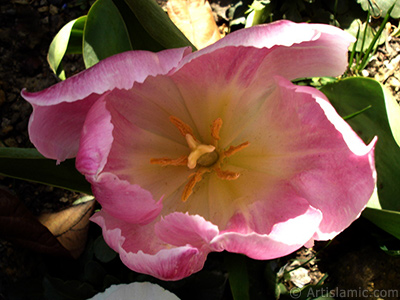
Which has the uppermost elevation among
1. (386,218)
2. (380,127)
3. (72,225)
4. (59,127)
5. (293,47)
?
(293,47)

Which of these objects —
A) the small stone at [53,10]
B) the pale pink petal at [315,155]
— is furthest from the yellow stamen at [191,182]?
the small stone at [53,10]

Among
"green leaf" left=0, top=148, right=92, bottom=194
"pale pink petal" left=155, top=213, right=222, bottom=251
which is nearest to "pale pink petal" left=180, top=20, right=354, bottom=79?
"pale pink petal" left=155, top=213, right=222, bottom=251

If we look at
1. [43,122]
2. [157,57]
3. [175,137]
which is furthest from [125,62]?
[175,137]

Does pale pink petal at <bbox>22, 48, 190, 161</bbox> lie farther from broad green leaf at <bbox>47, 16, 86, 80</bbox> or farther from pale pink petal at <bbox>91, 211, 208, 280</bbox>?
broad green leaf at <bbox>47, 16, 86, 80</bbox>

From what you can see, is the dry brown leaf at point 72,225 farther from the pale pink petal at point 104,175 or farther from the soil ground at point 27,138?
the pale pink petal at point 104,175

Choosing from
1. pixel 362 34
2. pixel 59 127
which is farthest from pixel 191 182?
pixel 362 34

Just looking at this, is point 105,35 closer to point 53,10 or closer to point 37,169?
point 37,169

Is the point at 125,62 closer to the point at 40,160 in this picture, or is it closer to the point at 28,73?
the point at 40,160
